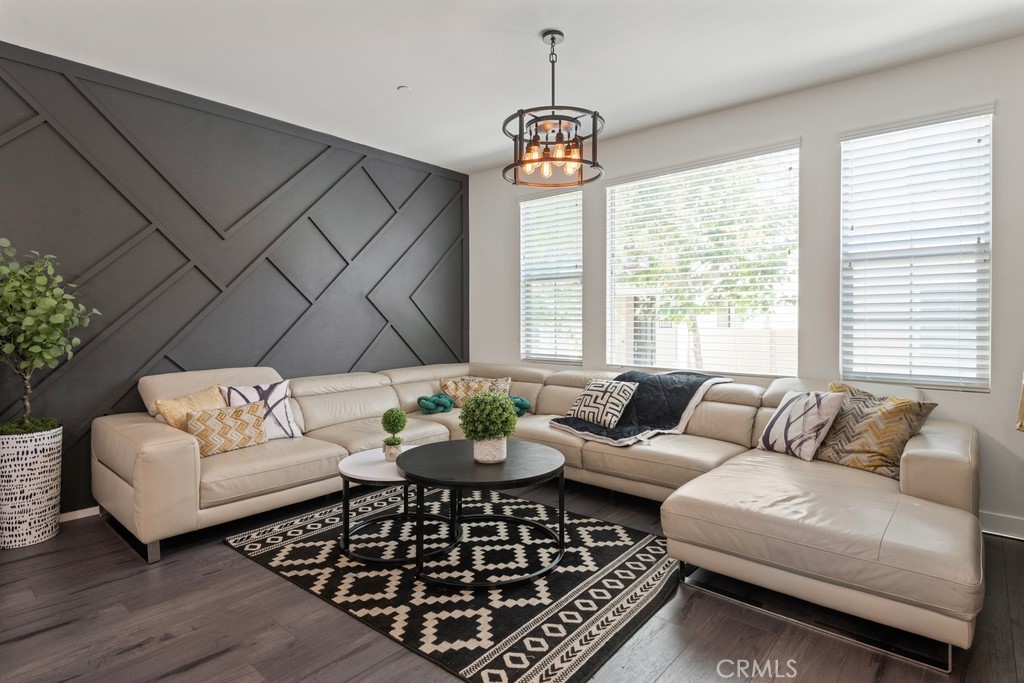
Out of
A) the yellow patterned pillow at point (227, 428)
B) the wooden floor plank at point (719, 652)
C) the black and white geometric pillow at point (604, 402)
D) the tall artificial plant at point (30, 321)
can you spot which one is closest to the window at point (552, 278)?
the black and white geometric pillow at point (604, 402)

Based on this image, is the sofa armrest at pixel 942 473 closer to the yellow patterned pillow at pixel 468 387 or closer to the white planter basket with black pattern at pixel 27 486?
the yellow patterned pillow at pixel 468 387

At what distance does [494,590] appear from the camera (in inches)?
95.7

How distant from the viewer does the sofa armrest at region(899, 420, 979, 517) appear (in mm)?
2236

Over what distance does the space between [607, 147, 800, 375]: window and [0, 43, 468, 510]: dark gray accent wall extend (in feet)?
6.75

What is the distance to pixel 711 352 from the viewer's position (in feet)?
13.7

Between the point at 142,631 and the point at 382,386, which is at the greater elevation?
the point at 382,386

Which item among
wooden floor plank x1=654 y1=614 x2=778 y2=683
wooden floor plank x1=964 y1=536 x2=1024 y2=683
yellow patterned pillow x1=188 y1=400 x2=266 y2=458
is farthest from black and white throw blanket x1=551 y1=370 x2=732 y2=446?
yellow patterned pillow x1=188 y1=400 x2=266 y2=458

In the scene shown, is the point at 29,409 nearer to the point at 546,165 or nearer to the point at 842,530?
the point at 546,165

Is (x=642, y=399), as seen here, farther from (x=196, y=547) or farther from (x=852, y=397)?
(x=196, y=547)

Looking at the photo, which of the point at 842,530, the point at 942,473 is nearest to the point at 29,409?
the point at 842,530

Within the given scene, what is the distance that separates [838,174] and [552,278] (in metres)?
2.44

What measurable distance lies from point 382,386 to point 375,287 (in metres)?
0.95

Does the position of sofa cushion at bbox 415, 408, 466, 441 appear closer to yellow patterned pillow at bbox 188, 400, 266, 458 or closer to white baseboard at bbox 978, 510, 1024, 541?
yellow patterned pillow at bbox 188, 400, 266, 458

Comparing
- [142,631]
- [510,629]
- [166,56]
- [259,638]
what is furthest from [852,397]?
[166,56]
